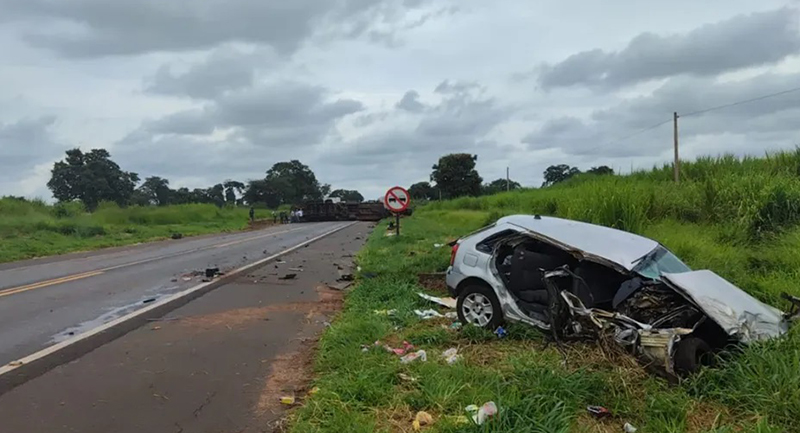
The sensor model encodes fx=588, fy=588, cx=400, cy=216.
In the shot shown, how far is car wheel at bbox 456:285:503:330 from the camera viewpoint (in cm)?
696

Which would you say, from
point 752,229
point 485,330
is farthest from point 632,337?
point 752,229

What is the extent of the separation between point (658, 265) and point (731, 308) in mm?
1151

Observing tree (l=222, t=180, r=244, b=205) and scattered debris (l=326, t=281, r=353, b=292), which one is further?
tree (l=222, t=180, r=244, b=205)

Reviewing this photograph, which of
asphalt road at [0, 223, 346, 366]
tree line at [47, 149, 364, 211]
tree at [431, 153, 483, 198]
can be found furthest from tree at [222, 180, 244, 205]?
asphalt road at [0, 223, 346, 366]

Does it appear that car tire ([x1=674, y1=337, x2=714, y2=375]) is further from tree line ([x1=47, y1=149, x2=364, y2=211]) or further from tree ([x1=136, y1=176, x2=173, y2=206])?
tree ([x1=136, y1=176, x2=173, y2=206])

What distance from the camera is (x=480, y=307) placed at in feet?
23.4

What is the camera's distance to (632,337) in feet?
17.1

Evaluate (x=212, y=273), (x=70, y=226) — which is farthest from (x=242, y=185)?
(x=212, y=273)

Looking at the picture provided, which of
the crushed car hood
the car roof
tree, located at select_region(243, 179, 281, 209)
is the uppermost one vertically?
tree, located at select_region(243, 179, 281, 209)

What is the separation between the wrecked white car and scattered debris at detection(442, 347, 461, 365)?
3.00ft

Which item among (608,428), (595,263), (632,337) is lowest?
(608,428)

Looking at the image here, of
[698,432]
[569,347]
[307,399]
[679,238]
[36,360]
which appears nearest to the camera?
[698,432]

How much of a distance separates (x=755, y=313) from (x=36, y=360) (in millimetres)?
7101

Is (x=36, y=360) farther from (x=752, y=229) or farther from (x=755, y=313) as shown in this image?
(x=752, y=229)
